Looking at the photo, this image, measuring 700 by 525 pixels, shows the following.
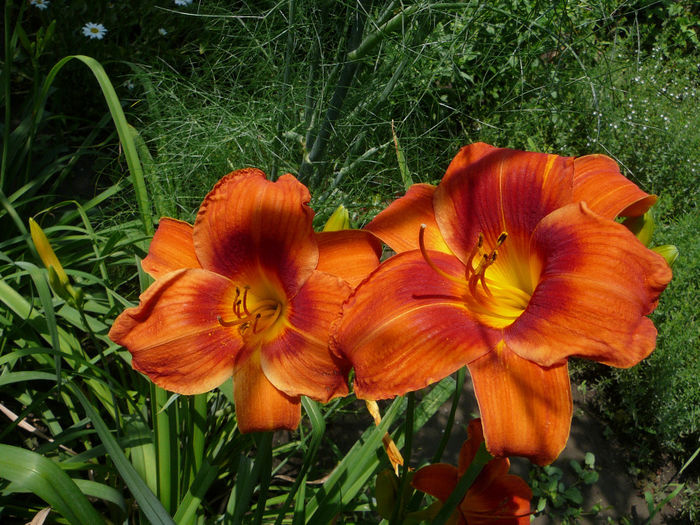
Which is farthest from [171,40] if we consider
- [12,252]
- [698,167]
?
[698,167]

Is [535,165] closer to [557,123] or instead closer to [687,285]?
[687,285]

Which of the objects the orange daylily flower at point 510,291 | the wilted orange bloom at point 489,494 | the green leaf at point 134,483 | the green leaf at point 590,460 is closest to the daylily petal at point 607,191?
the orange daylily flower at point 510,291

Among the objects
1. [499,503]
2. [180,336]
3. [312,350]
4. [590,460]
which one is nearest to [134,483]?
[180,336]

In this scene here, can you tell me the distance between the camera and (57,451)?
169 cm

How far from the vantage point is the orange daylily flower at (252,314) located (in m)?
0.76

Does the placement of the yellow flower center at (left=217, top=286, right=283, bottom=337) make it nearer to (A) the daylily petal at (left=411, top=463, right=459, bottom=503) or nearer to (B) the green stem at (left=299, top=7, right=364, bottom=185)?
(A) the daylily petal at (left=411, top=463, right=459, bottom=503)

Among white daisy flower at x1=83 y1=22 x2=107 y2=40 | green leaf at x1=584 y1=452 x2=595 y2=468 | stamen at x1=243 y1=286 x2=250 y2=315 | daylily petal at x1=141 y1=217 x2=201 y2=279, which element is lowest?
green leaf at x1=584 y1=452 x2=595 y2=468

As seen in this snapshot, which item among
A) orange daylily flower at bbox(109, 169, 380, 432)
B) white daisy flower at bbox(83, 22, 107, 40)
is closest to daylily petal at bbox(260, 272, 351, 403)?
orange daylily flower at bbox(109, 169, 380, 432)

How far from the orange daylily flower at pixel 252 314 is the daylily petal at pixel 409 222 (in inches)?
1.3

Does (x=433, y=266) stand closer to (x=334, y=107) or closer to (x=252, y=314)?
(x=252, y=314)

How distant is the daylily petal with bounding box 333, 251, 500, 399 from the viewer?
668 millimetres

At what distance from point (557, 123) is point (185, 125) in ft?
7.06

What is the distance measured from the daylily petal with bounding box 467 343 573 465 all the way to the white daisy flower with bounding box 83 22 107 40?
9.48 feet

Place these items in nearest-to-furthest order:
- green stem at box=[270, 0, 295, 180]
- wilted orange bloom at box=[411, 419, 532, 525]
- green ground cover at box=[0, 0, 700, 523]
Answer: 1. wilted orange bloom at box=[411, 419, 532, 525]
2. green ground cover at box=[0, 0, 700, 523]
3. green stem at box=[270, 0, 295, 180]
